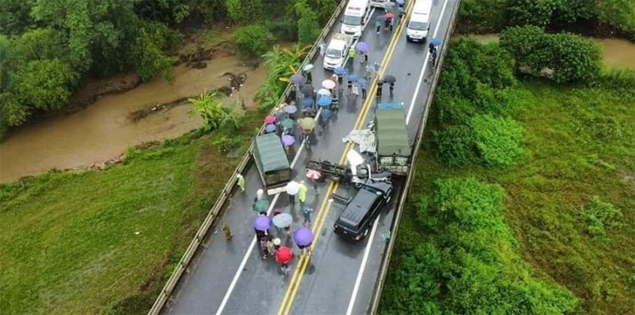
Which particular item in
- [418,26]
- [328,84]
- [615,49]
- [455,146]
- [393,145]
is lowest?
[455,146]

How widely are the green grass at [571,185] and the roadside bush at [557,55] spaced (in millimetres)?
1048

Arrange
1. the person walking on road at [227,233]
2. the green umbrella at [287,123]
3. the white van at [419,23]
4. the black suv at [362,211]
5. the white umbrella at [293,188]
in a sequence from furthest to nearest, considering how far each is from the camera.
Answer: the white van at [419,23] → the green umbrella at [287,123] → the white umbrella at [293,188] → the person walking on road at [227,233] → the black suv at [362,211]

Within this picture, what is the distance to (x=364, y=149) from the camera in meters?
27.2

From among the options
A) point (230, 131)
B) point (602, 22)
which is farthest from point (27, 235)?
point (602, 22)

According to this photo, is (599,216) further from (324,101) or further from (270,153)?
(270,153)

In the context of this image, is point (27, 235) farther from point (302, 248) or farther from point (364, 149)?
point (364, 149)

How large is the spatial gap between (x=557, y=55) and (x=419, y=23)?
444 inches

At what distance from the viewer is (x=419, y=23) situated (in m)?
34.6

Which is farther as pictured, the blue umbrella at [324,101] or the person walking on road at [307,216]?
the blue umbrella at [324,101]

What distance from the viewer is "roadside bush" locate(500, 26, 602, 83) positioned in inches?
1491

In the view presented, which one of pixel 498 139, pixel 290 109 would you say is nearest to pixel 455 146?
pixel 498 139

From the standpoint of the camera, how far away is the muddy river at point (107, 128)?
3781 cm

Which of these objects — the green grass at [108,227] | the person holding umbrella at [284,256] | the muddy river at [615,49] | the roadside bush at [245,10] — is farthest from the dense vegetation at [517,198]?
the roadside bush at [245,10]

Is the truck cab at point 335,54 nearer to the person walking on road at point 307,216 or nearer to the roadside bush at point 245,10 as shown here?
the person walking on road at point 307,216
